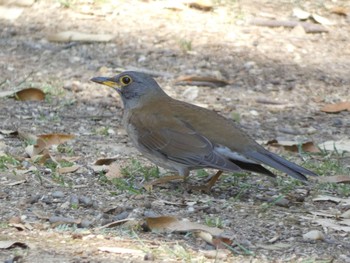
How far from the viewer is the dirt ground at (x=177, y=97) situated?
609cm

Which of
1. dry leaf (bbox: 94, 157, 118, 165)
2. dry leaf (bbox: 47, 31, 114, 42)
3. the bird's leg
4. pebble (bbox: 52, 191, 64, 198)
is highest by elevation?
pebble (bbox: 52, 191, 64, 198)

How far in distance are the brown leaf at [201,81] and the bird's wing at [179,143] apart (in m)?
3.04

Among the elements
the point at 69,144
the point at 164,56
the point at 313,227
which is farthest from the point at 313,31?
the point at 313,227

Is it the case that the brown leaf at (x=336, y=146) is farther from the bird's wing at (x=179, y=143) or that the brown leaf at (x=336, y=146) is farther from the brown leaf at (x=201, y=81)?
the brown leaf at (x=201, y=81)

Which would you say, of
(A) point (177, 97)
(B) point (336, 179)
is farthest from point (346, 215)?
(A) point (177, 97)

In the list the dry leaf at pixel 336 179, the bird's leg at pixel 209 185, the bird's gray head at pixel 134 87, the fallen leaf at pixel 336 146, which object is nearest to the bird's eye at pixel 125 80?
the bird's gray head at pixel 134 87

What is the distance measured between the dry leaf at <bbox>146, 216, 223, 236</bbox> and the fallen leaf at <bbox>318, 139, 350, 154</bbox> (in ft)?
8.74

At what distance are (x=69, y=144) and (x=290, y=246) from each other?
9.24 feet

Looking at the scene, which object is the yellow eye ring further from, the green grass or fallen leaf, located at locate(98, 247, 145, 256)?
fallen leaf, located at locate(98, 247, 145, 256)

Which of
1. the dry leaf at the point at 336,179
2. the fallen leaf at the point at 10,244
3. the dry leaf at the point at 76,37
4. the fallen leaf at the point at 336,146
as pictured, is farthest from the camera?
the dry leaf at the point at 76,37

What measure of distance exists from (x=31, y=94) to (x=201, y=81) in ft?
6.21

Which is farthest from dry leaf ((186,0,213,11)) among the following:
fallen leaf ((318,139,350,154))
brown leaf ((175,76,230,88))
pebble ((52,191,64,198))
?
pebble ((52,191,64,198))

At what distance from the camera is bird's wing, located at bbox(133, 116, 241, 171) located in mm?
7066

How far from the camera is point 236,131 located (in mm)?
7309
